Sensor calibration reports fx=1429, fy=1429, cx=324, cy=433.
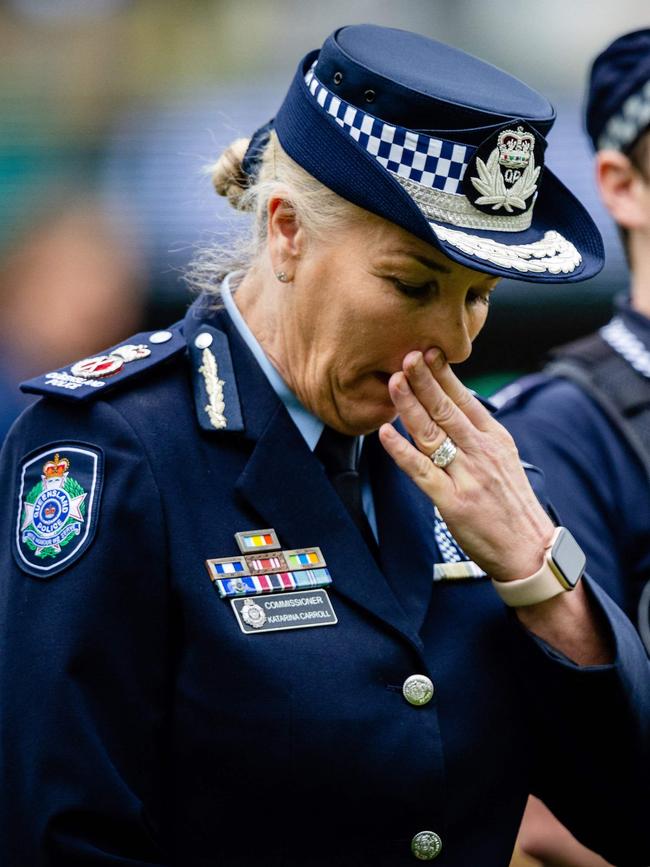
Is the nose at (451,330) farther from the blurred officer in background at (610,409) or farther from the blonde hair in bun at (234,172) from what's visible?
the blurred officer in background at (610,409)

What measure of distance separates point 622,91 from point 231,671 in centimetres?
167

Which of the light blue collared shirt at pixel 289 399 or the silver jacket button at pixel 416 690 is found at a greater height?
the light blue collared shirt at pixel 289 399

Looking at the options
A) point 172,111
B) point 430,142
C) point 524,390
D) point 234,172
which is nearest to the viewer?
point 430,142

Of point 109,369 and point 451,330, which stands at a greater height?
point 451,330

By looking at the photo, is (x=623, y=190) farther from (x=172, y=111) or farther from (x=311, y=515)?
(x=172, y=111)

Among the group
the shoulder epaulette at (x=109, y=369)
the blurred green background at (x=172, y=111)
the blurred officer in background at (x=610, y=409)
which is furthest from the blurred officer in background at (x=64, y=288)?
the shoulder epaulette at (x=109, y=369)

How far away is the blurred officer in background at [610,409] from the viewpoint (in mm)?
2764

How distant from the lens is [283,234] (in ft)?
7.13

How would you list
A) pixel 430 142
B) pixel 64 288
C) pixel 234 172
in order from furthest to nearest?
1. pixel 64 288
2. pixel 234 172
3. pixel 430 142

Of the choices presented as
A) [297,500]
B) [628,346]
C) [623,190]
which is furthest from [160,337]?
[623,190]

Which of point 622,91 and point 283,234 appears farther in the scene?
point 622,91

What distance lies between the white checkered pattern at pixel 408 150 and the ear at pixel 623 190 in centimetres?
110

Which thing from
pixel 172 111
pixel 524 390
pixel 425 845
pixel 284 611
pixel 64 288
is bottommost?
pixel 64 288

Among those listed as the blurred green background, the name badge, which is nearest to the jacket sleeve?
the name badge
